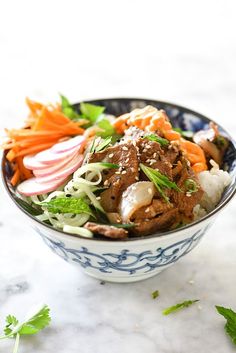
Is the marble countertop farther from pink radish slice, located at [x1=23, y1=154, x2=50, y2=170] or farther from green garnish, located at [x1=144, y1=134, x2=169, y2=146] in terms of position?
green garnish, located at [x1=144, y1=134, x2=169, y2=146]

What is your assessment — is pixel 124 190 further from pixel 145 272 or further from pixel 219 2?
pixel 219 2

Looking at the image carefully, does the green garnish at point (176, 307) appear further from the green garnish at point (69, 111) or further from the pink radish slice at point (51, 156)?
the green garnish at point (69, 111)

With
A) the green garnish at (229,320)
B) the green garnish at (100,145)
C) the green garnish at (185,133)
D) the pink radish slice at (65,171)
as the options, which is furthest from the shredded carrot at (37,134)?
the green garnish at (229,320)

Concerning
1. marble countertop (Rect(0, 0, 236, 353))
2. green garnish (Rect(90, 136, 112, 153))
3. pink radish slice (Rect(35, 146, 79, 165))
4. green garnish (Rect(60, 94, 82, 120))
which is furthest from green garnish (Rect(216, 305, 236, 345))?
green garnish (Rect(60, 94, 82, 120))

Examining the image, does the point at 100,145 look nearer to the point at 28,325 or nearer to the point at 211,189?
the point at 211,189

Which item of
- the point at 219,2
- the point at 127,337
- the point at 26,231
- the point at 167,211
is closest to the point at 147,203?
the point at 167,211
